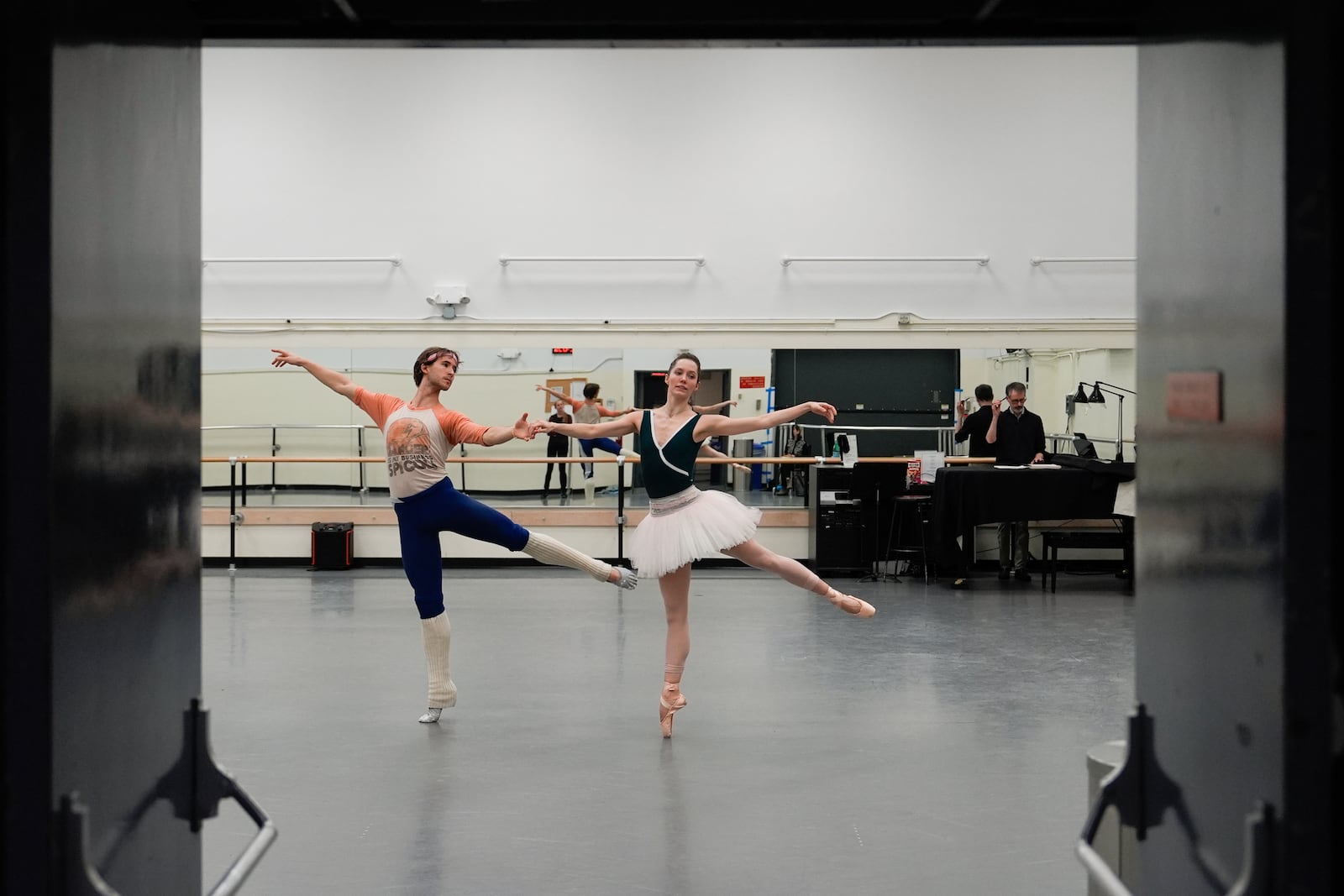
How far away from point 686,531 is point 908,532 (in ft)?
21.5

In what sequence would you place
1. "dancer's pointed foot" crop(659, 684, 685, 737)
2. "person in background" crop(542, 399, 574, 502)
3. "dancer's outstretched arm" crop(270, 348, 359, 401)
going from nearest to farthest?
"dancer's pointed foot" crop(659, 684, 685, 737)
"dancer's outstretched arm" crop(270, 348, 359, 401)
"person in background" crop(542, 399, 574, 502)

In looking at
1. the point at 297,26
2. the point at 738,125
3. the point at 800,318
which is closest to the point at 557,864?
the point at 297,26

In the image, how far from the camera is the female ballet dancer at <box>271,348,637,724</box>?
235 inches

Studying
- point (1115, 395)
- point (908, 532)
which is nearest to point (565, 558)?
point (908, 532)

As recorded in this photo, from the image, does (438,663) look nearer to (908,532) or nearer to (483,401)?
(908,532)

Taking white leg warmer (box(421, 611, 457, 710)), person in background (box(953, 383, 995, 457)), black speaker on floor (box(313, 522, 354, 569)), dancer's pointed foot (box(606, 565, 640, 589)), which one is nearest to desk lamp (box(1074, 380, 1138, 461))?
person in background (box(953, 383, 995, 457))

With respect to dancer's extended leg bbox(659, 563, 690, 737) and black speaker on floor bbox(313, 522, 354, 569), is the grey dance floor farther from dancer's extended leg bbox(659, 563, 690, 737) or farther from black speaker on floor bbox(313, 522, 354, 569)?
black speaker on floor bbox(313, 522, 354, 569)

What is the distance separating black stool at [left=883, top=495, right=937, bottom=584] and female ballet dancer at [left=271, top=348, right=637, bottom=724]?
237 inches

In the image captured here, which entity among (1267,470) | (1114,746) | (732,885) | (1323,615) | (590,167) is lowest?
(732,885)

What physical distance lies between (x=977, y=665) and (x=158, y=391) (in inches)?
238

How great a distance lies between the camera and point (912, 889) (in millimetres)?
3717

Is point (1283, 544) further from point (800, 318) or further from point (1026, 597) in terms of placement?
point (800, 318)

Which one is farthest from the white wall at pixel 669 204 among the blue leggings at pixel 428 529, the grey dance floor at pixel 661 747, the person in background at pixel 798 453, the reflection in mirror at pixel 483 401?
the blue leggings at pixel 428 529

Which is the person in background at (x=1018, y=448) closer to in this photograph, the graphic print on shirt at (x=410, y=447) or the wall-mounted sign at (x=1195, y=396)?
the graphic print on shirt at (x=410, y=447)
